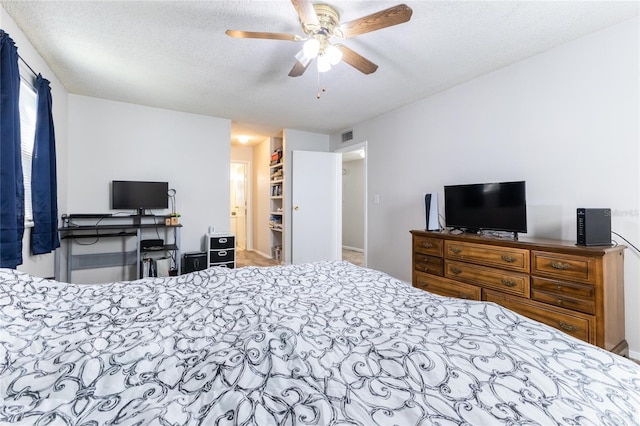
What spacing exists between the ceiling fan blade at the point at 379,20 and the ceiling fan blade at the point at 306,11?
211 millimetres

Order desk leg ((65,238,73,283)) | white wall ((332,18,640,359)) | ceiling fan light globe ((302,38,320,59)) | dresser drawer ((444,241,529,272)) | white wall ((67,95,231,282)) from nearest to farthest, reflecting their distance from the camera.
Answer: ceiling fan light globe ((302,38,320,59)), white wall ((332,18,640,359)), dresser drawer ((444,241,529,272)), desk leg ((65,238,73,283)), white wall ((67,95,231,282))

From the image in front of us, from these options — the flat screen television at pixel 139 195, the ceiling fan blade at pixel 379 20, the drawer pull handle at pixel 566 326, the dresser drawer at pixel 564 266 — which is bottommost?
the drawer pull handle at pixel 566 326

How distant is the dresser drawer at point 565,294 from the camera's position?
6.04 feet

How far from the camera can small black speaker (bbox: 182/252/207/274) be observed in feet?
12.7

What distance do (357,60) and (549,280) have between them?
216 cm

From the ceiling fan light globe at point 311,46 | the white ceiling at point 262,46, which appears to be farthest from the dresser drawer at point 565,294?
the ceiling fan light globe at point 311,46

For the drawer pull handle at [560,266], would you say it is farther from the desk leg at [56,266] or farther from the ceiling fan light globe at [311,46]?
the desk leg at [56,266]

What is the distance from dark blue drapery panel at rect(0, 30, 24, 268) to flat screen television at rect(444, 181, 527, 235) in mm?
3624

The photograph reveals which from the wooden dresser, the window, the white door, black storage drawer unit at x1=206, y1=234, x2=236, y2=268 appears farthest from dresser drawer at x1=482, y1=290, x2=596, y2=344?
the window

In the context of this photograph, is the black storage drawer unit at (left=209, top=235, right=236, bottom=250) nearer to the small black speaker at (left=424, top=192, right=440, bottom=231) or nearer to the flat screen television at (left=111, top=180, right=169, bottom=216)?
the flat screen television at (left=111, top=180, right=169, bottom=216)

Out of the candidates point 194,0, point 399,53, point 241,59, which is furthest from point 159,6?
point 399,53

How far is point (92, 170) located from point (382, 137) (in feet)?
12.9

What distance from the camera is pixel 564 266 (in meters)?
1.95

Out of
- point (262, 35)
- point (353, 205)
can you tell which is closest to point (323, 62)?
point (262, 35)
